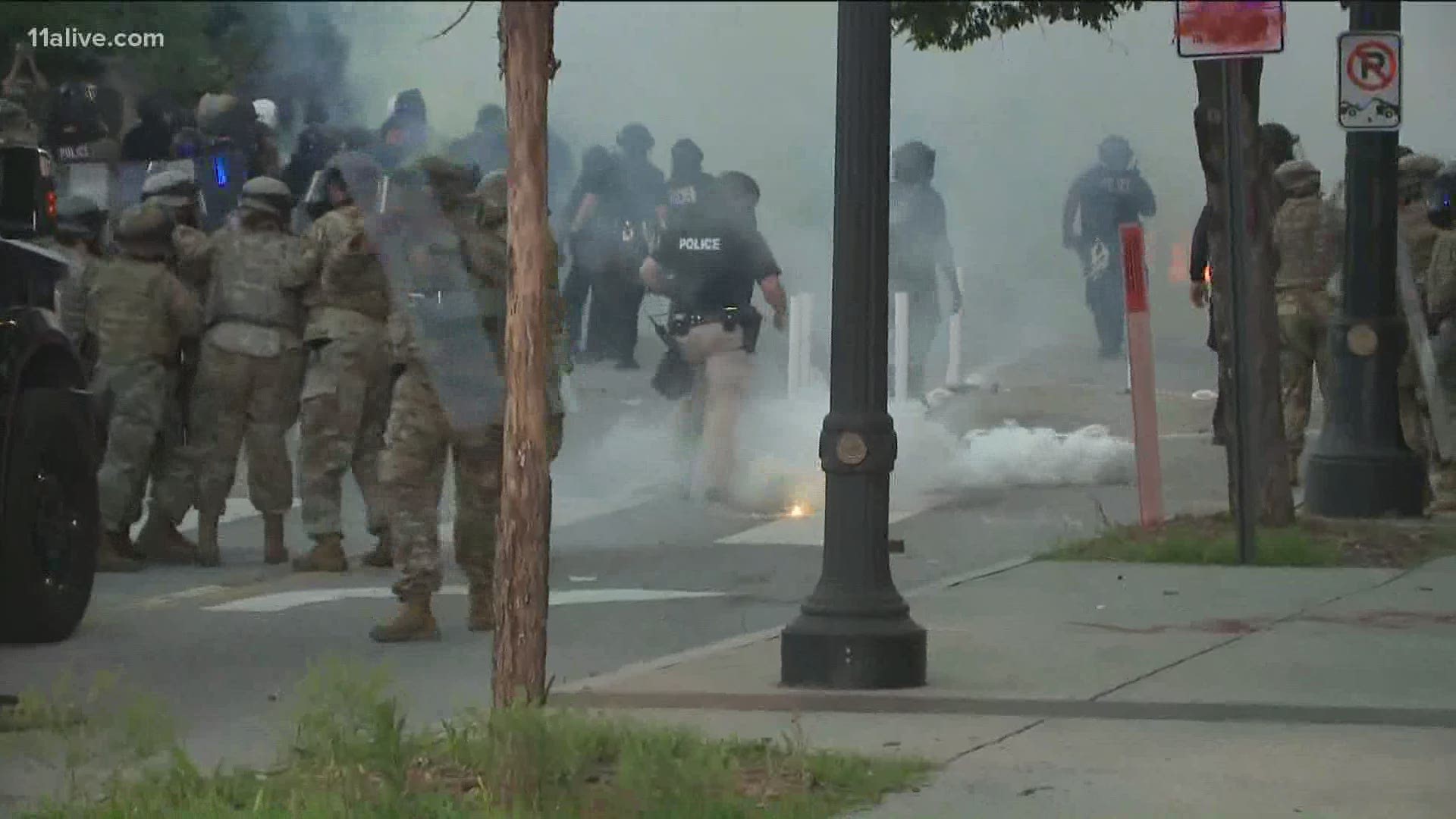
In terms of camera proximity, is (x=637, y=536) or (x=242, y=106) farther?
(x=242, y=106)

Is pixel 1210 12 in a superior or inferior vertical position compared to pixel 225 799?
superior

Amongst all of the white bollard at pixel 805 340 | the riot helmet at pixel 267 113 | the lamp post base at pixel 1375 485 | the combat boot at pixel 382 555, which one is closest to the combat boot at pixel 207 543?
the combat boot at pixel 382 555

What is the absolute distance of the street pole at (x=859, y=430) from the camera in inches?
332

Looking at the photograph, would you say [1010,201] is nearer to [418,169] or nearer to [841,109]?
[418,169]

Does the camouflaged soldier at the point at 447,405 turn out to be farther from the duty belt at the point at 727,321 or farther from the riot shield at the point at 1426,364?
the riot shield at the point at 1426,364

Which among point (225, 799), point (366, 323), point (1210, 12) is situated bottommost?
point (225, 799)

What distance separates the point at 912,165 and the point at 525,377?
13226 millimetres

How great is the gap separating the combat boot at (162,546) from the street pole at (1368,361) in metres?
5.62

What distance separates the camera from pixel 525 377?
6781 mm

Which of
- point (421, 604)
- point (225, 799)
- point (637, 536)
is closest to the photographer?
point (225, 799)

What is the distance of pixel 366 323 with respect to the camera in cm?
1276

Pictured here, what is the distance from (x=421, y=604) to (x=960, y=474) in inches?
245

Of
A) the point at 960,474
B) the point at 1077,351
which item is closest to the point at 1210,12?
the point at 960,474

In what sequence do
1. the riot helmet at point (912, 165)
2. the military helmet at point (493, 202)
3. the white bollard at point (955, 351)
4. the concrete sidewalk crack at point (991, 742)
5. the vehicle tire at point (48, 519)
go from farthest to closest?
the white bollard at point (955, 351), the riot helmet at point (912, 165), the military helmet at point (493, 202), the vehicle tire at point (48, 519), the concrete sidewalk crack at point (991, 742)
